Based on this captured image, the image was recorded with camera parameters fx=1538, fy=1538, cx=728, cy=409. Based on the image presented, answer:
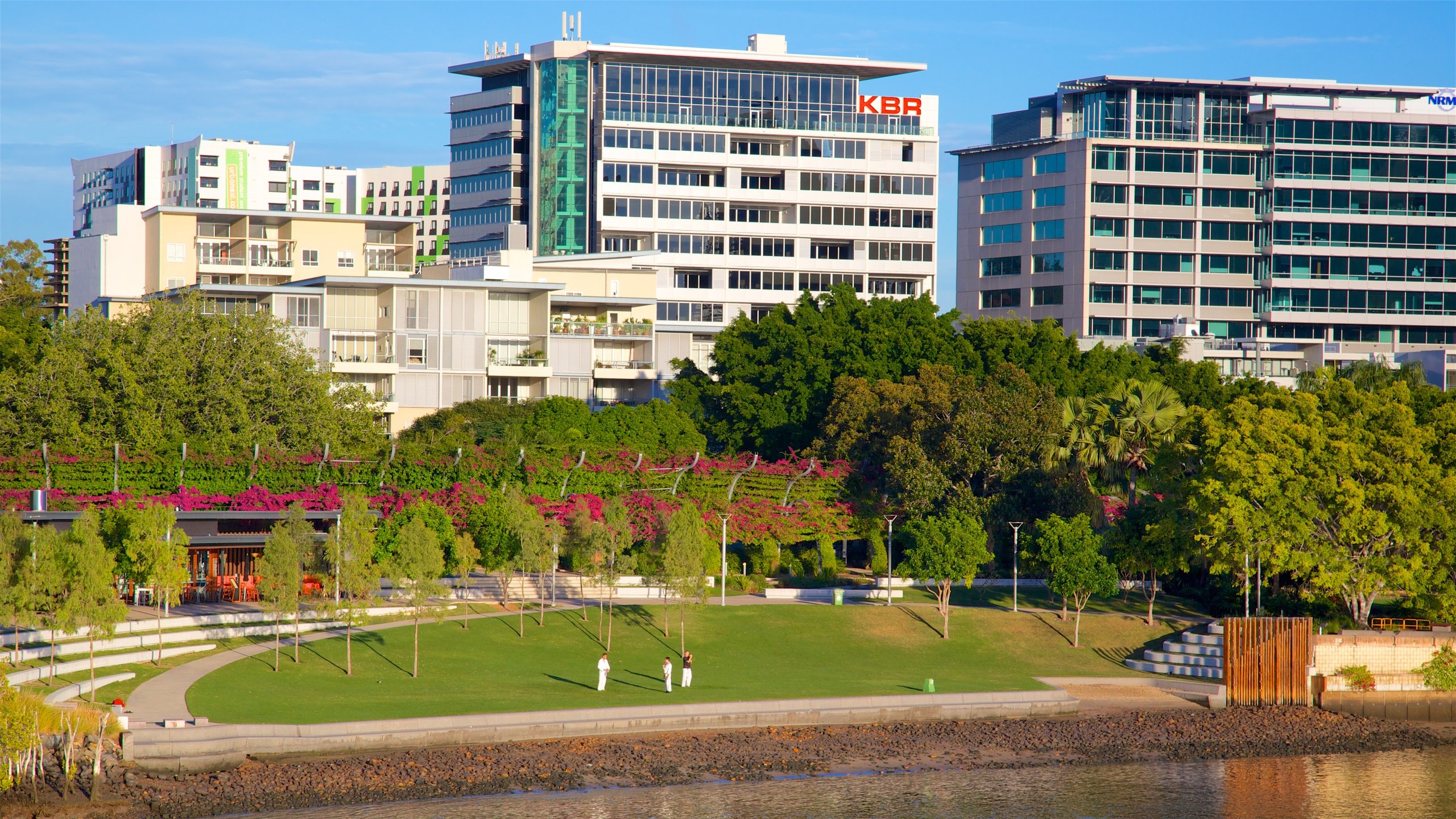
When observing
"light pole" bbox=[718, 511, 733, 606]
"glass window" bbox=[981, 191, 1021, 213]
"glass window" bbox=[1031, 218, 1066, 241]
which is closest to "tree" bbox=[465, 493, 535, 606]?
"light pole" bbox=[718, 511, 733, 606]

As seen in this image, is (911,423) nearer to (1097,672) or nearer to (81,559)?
(1097,672)

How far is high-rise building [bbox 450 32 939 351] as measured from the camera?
5089 inches

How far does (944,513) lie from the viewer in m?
68.8

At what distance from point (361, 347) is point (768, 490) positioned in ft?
113

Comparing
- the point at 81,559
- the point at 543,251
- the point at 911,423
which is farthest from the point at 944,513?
the point at 543,251

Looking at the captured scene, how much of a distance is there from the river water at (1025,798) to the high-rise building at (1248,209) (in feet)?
303

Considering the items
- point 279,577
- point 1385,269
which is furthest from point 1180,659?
point 1385,269

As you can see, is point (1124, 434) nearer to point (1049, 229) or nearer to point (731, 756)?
point (731, 756)

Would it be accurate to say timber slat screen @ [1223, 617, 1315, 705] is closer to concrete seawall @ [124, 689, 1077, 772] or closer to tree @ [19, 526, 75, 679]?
concrete seawall @ [124, 689, 1077, 772]

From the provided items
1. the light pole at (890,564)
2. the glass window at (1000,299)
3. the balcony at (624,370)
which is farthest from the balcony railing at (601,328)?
the glass window at (1000,299)

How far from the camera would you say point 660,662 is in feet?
176

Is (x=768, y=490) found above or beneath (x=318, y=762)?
above

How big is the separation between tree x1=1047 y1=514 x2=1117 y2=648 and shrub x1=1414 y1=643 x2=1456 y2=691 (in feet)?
37.5

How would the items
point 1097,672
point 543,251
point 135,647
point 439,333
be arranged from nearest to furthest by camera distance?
point 135,647
point 1097,672
point 439,333
point 543,251
